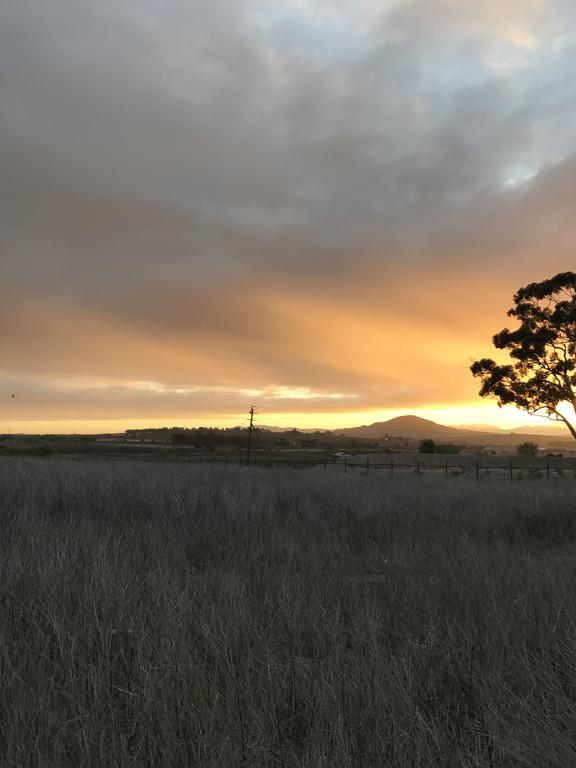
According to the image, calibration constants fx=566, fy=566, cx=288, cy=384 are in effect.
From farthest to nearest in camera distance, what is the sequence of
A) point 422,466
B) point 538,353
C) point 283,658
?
point 422,466
point 538,353
point 283,658

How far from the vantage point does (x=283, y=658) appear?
425 centimetres

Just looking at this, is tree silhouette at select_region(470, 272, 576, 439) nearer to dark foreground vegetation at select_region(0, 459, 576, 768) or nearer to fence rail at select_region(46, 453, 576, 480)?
fence rail at select_region(46, 453, 576, 480)

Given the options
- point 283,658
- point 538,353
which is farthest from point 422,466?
point 283,658

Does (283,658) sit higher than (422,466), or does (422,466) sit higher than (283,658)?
(422,466)

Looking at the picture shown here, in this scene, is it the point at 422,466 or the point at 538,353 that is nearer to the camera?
the point at 538,353

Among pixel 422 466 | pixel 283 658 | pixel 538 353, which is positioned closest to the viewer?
pixel 283 658

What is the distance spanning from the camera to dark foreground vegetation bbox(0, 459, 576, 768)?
118 inches

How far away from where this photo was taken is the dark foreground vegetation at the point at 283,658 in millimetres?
2992

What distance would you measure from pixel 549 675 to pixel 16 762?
10.6 feet

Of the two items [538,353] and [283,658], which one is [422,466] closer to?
[538,353]

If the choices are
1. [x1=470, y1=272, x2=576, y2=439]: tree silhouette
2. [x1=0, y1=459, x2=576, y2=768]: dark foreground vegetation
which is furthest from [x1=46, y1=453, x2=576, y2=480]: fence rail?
[x1=0, y1=459, x2=576, y2=768]: dark foreground vegetation

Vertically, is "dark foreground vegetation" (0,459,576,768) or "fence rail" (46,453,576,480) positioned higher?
"fence rail" (46,453,576,480)

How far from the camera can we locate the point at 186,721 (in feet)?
10.3

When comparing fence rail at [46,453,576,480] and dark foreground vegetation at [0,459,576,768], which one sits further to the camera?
fence rail at [46,453,576,480]
